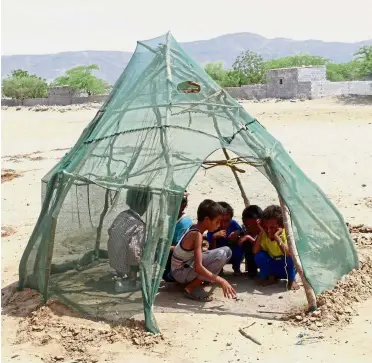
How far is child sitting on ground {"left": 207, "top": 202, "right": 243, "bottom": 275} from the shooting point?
640cm

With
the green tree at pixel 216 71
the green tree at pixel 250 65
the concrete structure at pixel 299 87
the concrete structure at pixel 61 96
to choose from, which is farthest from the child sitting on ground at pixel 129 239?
the green tree at pixel 216 71

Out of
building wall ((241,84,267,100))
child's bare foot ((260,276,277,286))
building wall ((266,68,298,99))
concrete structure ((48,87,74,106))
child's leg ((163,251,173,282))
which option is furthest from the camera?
concrete structure ((48,87,74,106))

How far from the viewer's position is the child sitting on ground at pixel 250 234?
6345mm

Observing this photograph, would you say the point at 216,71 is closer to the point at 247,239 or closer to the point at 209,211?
the point at 247,239

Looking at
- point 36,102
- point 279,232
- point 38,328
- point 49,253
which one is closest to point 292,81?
point 36,102

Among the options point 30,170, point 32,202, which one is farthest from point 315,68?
point 32,202

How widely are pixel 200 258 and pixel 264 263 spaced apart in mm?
881

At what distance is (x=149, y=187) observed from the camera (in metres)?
5.39

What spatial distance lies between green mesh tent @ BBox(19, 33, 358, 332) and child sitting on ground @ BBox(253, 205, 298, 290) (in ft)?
0.83

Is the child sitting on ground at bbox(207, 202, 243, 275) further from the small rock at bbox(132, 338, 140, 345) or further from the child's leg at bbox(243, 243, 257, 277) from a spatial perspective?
the small rock at bbox(132, 338, 140, 345)

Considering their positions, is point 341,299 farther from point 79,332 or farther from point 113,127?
point 113,127

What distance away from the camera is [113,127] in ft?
20.2

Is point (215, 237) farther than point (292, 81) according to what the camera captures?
No

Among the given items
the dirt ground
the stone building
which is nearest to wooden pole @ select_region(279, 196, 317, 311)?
the dirt ground
